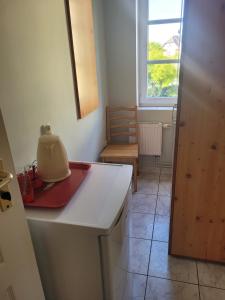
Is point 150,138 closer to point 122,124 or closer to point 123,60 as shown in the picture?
point 122,124

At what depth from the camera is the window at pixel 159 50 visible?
8.34 ft

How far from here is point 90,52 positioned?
2092mm

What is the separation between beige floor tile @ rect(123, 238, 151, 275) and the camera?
1.65 m

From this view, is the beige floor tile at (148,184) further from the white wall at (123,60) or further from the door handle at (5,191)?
the door handle at (5,191)

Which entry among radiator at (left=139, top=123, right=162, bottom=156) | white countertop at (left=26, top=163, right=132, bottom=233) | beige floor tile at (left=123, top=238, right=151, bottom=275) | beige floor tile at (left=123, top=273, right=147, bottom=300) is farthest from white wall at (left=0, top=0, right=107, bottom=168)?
radiator at (left=139, top=123, right=162, bottom=156)

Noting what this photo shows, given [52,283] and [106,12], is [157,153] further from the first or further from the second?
[52,283]

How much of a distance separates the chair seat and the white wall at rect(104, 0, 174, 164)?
46cm

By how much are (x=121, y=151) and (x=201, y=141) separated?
4.21 ft

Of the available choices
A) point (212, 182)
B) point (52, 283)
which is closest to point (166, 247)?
point (212, 182)

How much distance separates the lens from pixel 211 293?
1.46 meters

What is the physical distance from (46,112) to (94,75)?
3.25ft

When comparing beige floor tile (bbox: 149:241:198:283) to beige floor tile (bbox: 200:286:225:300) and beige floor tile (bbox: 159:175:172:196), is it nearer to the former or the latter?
beige floor tile (bbox: 200:286:225:300)

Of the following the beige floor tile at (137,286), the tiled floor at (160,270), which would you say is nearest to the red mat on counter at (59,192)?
the tiled floor at (160,270)

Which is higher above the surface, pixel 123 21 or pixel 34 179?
pixel 123 21
